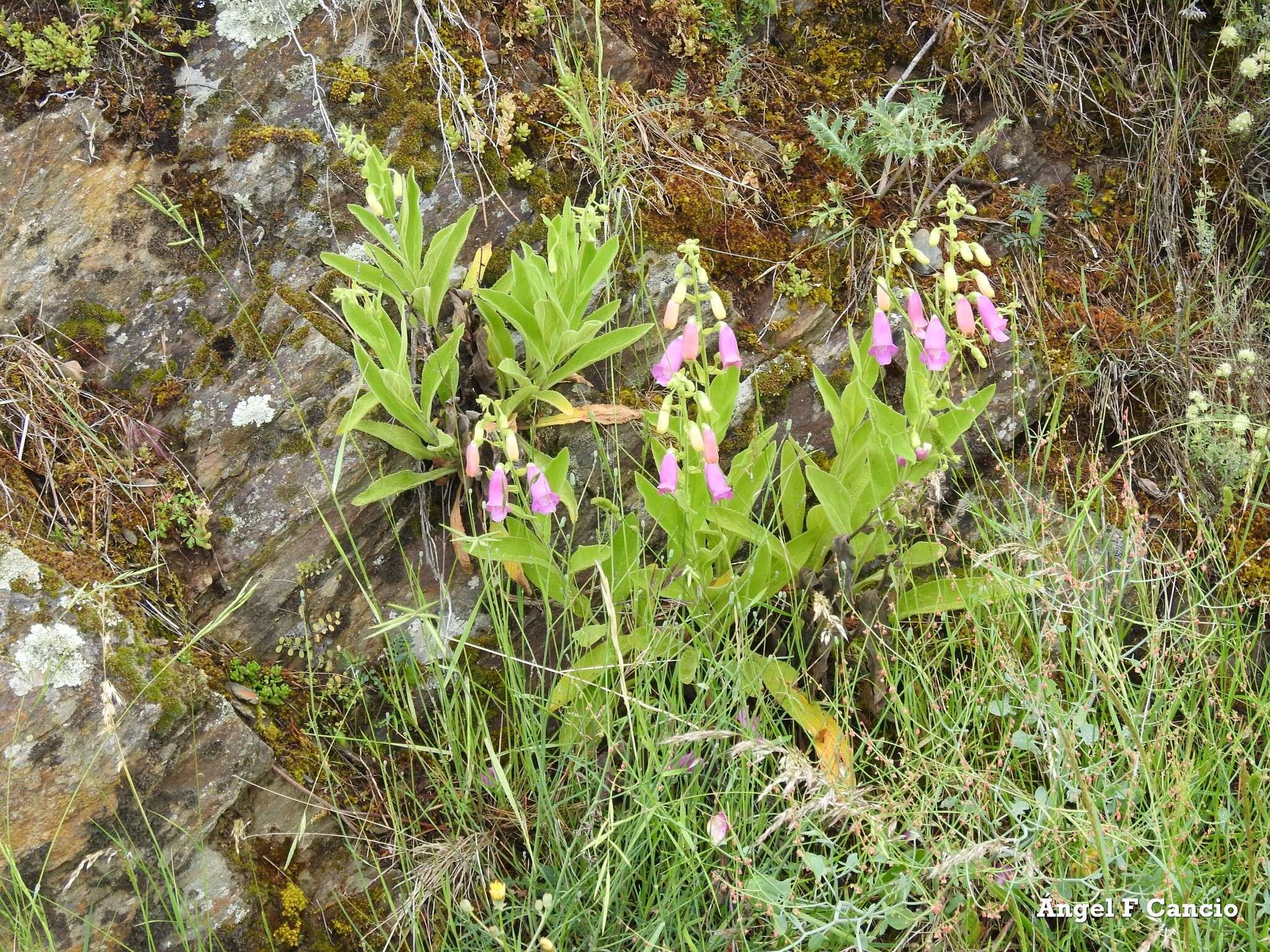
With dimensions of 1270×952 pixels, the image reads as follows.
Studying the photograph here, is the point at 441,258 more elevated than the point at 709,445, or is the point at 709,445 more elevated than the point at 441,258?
the point at 441,258

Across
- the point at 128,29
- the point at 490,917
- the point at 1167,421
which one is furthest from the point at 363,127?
the point at 1167,421

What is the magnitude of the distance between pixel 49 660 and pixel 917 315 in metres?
2.65

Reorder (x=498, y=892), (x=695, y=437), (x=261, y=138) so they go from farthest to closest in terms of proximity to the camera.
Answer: (x=261, y=138) → (x=695, y=437) → (x=498, y=892)

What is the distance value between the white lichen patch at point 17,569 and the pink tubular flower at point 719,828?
202 centimetres

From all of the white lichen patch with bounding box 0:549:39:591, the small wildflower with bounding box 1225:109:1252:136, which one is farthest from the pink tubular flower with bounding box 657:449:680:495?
the small wildflower with bounding box 1225:109:1252:136

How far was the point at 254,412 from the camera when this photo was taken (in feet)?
10.7

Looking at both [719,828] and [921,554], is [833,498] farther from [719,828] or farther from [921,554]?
[719,828]

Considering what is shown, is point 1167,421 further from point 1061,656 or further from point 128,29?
point 128,29

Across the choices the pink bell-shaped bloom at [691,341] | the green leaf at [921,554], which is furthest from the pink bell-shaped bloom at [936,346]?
the pink bell-shaped bloom at [691,341]

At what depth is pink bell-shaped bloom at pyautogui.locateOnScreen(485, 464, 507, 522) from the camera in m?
2.68

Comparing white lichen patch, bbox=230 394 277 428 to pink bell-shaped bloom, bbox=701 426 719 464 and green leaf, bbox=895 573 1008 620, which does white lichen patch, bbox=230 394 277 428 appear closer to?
pink bell-shaped bloom, bbox=701 426 719 464

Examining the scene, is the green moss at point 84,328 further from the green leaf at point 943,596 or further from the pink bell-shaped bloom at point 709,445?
the green leaf at point 943,596

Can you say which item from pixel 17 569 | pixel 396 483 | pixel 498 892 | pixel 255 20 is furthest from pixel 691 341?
pixel 255 20

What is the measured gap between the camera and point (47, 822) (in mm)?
2549
